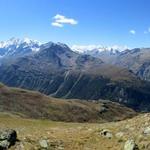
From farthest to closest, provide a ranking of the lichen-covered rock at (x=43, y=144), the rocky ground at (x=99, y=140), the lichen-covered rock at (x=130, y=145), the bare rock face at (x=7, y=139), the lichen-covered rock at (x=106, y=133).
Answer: the lichen-covered rock at (x=106, y=133) → the lichen-covered rock at (x=43, y=144) → the rocky ground at (x=99, y=140) → the bare rock face at (x=7, y=139) → the lichen-covered rock at (x=130, y=145)

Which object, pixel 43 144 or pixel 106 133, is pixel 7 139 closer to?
pixel 43 144

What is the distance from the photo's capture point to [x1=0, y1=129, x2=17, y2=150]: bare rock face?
28.5 meters

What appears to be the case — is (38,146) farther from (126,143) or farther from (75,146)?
(126,143)

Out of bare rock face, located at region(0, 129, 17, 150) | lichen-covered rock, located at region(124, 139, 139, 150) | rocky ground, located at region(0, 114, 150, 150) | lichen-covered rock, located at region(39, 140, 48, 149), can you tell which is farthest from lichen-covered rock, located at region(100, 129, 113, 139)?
bare rock face, located at region(0, 129, 17, 150)

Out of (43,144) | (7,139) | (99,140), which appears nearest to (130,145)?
(99,140)

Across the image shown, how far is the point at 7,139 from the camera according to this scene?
28.9 metres

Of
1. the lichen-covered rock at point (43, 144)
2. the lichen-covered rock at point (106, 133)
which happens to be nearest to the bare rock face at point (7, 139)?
the lichen-covered rock at point (43, 144)

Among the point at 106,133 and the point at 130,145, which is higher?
the point at 106,133

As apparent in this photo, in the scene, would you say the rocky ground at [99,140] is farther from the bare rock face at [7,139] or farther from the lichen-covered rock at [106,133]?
the bare rock face at [7,139]

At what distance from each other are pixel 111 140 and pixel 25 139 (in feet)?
23.5

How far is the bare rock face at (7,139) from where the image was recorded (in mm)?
28470

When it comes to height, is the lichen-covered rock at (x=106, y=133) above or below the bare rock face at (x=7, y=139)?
above

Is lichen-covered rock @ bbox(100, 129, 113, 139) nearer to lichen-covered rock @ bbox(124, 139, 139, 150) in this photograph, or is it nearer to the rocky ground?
the rocky ground

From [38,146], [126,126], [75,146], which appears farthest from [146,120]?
[38,146]
